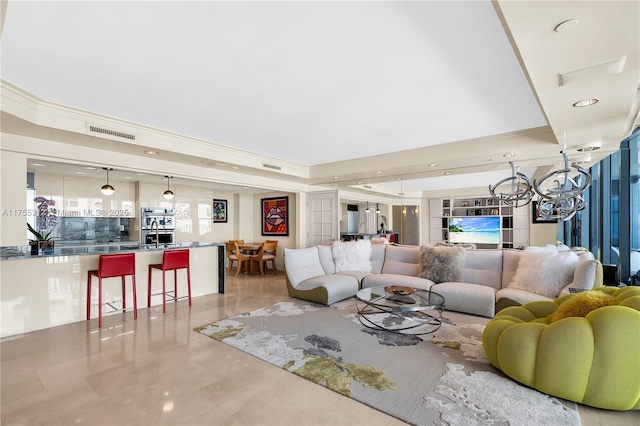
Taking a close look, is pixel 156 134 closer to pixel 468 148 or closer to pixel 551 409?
pixel 468 148

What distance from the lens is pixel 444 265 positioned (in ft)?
14.6

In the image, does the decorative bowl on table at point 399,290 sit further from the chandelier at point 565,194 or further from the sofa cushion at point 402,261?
the chandelier at point 565,194

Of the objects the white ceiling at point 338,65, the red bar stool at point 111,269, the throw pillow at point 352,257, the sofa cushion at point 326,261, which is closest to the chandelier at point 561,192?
the white ceiling at point 338,65

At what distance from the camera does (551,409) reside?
196 cm

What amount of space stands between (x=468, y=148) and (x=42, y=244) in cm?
630

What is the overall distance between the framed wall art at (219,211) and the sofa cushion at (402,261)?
5189 millimetres

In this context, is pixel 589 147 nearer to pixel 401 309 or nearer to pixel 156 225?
pixel 401 309

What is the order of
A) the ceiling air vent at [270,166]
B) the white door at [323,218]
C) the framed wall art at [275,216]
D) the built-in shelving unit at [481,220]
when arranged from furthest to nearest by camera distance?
the built-in shelving unit at [481,220]
the framed wall art at [275,216]
the white door at [323,218]
the ceiling air vent at [270,166]

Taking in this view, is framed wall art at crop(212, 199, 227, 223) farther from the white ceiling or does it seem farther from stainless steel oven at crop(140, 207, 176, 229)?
the white ceiling

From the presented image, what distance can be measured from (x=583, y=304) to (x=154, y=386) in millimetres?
3427

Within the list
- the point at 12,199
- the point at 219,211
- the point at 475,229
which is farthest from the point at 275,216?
the point at 475,229

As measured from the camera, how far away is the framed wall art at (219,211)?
27.2 feet

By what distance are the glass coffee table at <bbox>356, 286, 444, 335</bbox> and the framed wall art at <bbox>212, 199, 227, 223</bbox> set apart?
5743 millimetres

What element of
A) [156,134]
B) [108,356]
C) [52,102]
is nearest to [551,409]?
[108,356]
